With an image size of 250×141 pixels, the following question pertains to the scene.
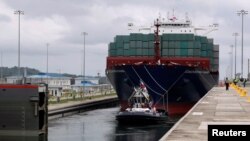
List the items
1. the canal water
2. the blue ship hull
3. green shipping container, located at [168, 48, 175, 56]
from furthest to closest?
green shipping container, located at [168, 48, 175, 56] → the blue ship hull → the canal water

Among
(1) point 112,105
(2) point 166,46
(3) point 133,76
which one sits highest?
(2) point 166,46

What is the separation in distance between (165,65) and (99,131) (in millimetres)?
14135

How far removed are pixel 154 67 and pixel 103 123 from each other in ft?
27.7

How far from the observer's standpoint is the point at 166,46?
66062 millimetres

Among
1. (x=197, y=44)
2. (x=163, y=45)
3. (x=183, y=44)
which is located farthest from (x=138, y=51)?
(x=197, y=44)

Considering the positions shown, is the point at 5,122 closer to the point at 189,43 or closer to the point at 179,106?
the point at 179,106

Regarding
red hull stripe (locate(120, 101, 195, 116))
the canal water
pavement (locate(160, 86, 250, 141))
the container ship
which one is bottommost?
the canal water

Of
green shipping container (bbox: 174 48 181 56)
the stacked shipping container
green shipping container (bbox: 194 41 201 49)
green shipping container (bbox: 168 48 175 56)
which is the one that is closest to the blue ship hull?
green shipping container (bbox: 174 48 181 56)

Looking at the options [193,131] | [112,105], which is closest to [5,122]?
[193,131]

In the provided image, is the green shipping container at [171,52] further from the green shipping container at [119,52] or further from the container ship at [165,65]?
the green shipping container at [119,52]

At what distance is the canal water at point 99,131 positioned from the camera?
3791cm

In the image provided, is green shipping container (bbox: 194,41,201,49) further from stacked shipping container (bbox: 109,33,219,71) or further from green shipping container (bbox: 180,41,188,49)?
green shipping container (bbox: 180,41,188,49)

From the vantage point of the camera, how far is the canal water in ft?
124

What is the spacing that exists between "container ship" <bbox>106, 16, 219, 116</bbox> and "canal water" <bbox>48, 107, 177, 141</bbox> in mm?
5704
